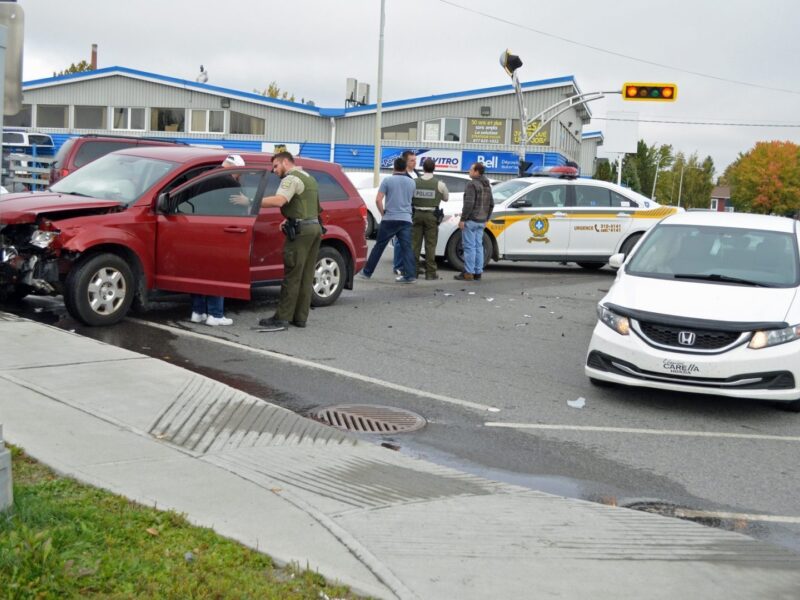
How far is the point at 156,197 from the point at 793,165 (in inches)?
5134

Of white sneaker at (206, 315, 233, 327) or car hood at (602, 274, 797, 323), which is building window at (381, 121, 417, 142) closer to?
white sneaker at (206, 315, 233, 327)

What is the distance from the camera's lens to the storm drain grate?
24.2 ft

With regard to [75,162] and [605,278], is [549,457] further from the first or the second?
[75,162]

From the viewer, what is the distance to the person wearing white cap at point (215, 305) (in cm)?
1105

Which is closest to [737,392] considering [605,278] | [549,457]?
[549,457]

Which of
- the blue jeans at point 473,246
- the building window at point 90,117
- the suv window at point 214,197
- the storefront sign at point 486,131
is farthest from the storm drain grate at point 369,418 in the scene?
the building window at point 90,117

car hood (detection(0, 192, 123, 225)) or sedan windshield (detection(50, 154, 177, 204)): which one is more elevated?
sedan windshield (detection(50, 154, 177, 204))

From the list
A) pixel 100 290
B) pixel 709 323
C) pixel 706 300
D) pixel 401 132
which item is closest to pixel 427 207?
pixel 100 290

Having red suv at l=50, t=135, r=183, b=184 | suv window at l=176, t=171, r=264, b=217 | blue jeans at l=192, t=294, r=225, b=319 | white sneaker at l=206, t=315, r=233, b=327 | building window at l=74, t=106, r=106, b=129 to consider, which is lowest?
white sneaker at l=206, t=315, r=233, b=327

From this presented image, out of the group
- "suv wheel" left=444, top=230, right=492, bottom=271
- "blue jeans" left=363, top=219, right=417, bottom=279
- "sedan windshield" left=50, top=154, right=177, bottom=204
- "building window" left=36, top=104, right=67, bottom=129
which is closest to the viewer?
"sedan windshield" left=50, top=154, right=177, bottom=204

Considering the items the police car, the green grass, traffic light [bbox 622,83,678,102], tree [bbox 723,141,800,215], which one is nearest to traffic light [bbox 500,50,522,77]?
traffic light [bbox 622,83,678,102]

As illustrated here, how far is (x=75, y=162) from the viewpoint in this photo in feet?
60.0

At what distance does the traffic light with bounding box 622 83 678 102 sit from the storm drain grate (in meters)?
24.0

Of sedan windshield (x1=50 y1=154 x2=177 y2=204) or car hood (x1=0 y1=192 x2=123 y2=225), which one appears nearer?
car hood (x1=0 y1=192 x2=123 y2=225)
